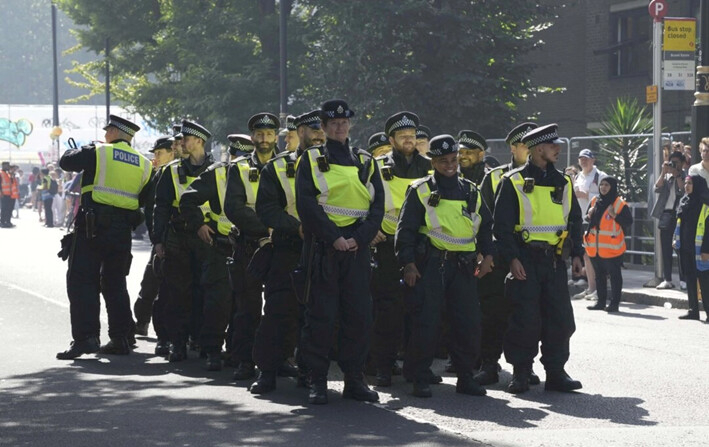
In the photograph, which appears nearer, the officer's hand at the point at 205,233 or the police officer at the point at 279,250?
the police officer at the point at 279,250

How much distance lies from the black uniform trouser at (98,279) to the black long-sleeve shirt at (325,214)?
283cm

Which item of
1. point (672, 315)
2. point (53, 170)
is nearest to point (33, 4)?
point (53, 170)

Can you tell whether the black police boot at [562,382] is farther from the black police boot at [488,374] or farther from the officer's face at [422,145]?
the officer's face at [422,145]

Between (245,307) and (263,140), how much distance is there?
1242 millimetres

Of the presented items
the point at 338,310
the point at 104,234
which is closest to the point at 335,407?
the point at 338,310

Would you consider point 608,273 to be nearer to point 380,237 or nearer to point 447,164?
point 380,237

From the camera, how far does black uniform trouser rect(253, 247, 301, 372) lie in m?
9.05

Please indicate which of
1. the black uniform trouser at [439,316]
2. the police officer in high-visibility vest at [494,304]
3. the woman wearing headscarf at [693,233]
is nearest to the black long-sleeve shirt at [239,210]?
the black uniform trouser at [439,316]

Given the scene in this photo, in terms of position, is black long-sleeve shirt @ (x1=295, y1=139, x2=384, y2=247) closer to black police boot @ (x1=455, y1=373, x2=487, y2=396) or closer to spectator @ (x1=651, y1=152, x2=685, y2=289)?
black police boot @ (x1=455, y1=373, x2=487, y2=396)

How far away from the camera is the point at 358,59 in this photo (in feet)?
84.7

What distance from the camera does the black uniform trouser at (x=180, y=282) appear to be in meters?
10.7

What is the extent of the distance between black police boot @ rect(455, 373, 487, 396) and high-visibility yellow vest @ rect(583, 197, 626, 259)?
6730 millimetres

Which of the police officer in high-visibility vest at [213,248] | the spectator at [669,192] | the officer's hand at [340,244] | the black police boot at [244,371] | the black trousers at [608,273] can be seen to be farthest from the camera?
the spectator at [669,192]

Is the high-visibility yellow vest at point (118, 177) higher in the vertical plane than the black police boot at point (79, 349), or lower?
higher
